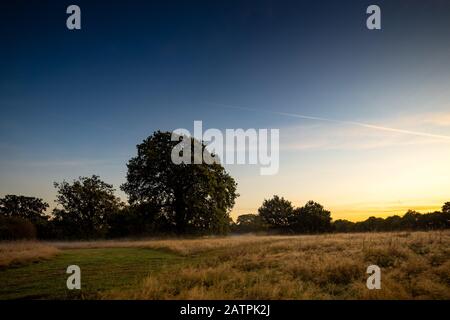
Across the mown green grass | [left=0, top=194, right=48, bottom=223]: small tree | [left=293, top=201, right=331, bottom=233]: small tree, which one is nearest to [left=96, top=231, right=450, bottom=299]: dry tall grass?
the mown green grass

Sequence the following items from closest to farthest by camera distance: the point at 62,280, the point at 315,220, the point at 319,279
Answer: the point at 319,279, the point at 62,280, the point at 315,220

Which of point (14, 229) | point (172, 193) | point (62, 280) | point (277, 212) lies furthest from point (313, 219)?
point (62, 280)

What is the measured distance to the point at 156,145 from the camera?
36.6m

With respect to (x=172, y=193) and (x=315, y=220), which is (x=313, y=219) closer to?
(x=315, y=220)

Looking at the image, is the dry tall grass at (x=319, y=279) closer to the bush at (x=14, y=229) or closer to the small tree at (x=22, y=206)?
the bush at (x=14, y=229)

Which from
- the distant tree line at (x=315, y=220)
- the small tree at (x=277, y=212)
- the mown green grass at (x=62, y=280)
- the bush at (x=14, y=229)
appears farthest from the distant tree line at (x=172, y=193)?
the small tree at (x=277, y=212)

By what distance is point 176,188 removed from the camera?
1420 inches

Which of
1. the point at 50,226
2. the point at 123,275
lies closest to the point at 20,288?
the point at 123,275

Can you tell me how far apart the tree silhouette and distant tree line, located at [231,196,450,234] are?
1598 centimetres

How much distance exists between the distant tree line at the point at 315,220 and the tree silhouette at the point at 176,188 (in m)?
16.0

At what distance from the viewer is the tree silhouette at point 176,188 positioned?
35.3 meters

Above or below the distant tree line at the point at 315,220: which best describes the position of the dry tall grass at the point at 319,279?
above

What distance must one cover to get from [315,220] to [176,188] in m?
38.1
